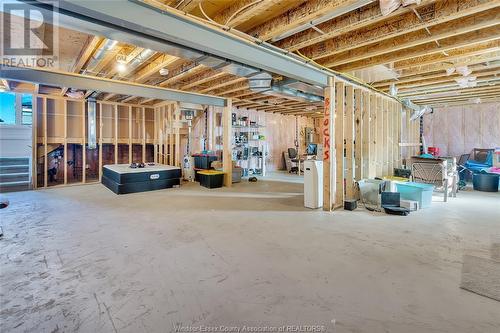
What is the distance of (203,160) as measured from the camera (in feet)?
24.0

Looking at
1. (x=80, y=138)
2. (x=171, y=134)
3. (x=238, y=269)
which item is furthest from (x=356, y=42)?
(x=80, y=138)

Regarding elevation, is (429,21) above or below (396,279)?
above

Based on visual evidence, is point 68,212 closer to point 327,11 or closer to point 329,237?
point 329,237

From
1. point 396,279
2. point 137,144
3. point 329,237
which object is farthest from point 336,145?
point 137,144

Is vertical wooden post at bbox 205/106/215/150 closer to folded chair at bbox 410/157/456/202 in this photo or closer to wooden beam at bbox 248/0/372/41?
wooden beam at bbox 248/0/372/41

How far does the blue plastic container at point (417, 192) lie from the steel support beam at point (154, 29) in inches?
136

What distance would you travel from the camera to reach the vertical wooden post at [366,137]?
525 cm

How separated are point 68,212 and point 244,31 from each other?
3.90 metres

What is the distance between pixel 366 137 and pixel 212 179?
375 centimetres

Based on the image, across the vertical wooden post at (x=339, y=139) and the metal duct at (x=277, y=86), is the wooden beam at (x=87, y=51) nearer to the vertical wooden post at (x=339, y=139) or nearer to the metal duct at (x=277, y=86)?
the metal duct at (x=277, y=86)

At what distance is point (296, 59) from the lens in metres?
3.60

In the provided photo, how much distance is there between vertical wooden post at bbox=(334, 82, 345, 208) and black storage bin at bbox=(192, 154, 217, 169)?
3.90m

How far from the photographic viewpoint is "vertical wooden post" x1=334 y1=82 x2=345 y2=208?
4.45 meters

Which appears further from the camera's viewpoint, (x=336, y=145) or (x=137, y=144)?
(x=137, y=144)
